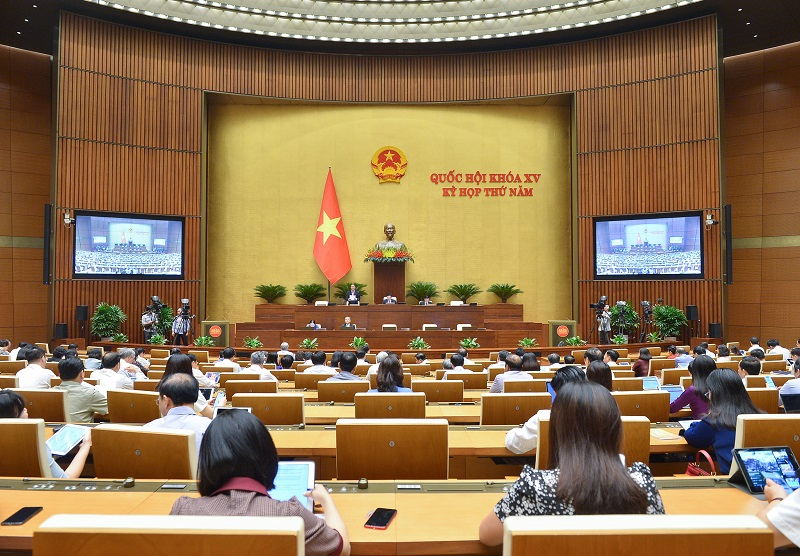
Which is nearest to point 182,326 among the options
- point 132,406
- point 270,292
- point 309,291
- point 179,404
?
point 270,292

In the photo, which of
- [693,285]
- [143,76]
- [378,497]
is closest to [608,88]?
[693,285]

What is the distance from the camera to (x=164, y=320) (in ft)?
43.0

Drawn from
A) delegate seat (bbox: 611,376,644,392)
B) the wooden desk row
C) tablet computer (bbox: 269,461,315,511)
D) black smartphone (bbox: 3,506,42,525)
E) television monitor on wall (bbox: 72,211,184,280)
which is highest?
television monitor on wall (bbox: 72,211,184,280)

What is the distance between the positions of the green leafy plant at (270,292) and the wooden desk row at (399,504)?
41.6 feet

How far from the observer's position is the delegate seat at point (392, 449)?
7.96 ft

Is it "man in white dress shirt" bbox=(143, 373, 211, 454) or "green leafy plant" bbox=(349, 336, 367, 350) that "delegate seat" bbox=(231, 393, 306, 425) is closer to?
"man in white dress shirt" bbox=(143, 373, 211, 454)

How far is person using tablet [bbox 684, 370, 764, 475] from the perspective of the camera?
271 centimetres

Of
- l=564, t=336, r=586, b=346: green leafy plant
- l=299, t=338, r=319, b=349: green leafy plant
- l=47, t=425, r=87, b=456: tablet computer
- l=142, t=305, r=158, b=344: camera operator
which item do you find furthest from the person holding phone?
l=142, t=305, r=158, b=344: camera operator

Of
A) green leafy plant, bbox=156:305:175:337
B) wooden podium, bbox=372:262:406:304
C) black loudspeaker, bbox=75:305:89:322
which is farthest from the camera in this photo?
wooden podium, bbox=372:262:406:304

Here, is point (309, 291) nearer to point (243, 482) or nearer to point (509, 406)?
point (509, 406)

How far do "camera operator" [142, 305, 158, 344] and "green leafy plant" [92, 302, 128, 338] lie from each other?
1.65 feet

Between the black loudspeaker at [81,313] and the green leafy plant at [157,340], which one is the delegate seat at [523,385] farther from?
the black loudspeaker at [81,313]

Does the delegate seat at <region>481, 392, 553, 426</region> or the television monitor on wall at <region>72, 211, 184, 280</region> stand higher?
the television monitor on wall at <region>72, 211, 184, 280</region>

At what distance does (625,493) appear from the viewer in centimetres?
147
